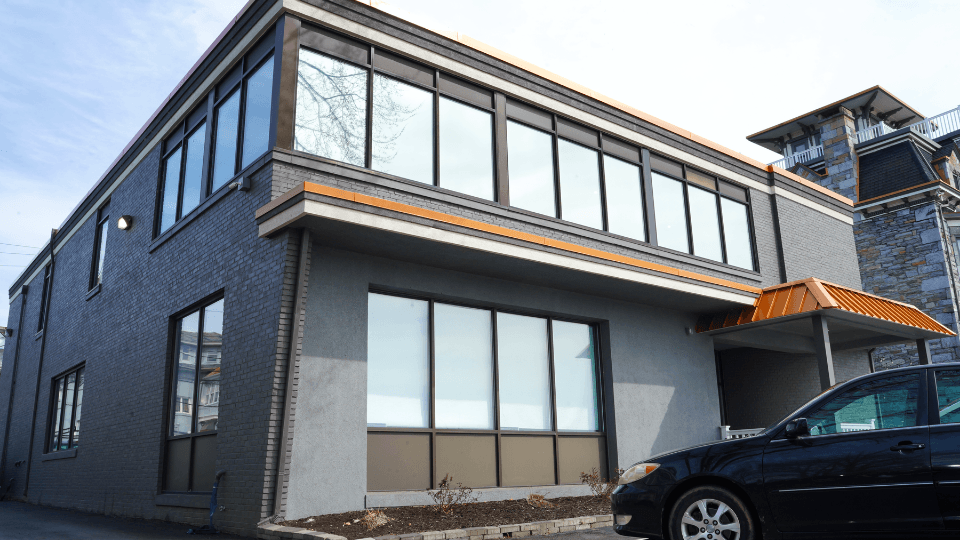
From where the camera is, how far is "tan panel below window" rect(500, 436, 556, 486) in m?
11.5

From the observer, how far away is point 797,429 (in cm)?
555

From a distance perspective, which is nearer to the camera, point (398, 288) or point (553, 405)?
point (398, 288)

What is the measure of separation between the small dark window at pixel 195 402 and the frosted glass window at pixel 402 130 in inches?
135

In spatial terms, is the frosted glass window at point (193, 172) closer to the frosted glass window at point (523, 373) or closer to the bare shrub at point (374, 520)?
the frosted glass window at point (523, 373)

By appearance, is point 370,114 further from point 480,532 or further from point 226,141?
point 480,532

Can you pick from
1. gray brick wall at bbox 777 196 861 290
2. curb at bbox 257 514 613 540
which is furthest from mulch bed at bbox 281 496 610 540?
gray brick wall at bbox 777 196 861 290

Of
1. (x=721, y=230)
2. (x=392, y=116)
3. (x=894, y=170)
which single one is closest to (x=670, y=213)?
(x=721, y=230)

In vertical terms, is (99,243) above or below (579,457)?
above

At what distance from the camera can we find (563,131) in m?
13.6

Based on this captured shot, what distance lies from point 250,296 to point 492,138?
4864 mm

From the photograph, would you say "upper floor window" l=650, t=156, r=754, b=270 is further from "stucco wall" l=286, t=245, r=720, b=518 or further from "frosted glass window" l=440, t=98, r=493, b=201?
"frosted glass window" l=440, t=98, r=493, b=201

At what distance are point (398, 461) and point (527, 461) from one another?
8.13 ft

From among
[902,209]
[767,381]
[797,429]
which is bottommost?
[797,429]

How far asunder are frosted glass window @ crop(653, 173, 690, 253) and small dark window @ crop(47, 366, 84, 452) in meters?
13.2
